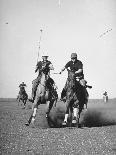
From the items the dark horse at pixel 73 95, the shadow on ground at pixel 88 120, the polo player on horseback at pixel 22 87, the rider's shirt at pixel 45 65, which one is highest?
the polo player on horseback at pixel 22 87

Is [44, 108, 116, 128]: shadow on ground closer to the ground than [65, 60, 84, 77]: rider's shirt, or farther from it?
closer to the ground

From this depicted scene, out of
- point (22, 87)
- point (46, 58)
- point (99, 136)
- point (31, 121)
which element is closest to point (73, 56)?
point (46, 58)

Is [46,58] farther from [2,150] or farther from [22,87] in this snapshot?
[22,87]

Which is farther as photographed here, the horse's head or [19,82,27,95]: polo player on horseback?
[19,82,27,95]: polo player on horseback

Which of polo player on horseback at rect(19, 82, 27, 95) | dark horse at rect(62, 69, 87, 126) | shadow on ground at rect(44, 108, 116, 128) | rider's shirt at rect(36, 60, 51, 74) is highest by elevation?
polo player on horseback at rect(19, 82, 27, 95)

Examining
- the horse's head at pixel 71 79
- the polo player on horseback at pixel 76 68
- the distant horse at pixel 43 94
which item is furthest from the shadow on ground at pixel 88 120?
the horse's head at pixel 71 79

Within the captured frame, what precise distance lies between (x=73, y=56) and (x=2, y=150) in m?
6.65

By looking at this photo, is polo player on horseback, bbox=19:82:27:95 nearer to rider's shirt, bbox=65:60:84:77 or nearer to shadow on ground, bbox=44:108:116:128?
shadow on ground, bbox=44:108:116:128

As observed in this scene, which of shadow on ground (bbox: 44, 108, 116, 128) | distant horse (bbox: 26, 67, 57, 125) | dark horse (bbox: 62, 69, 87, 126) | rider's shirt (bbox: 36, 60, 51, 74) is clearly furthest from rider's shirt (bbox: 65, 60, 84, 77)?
shadow on ground (bbox: 44, 108, 116, 128)

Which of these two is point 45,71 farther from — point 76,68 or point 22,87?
point 22,87

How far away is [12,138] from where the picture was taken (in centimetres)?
869

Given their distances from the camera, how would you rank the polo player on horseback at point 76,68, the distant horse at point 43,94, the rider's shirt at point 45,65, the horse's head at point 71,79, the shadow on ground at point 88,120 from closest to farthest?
the horse's head at point 71,79
the distant horse at point 43,94
the polo player on horseback at point 76,68
the rider's shirt at point 45,65
the shadow on ground at point 88,120

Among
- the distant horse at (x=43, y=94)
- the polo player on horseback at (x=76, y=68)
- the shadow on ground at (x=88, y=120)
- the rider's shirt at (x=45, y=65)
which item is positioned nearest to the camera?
the distant horse at (x=43, y=94)

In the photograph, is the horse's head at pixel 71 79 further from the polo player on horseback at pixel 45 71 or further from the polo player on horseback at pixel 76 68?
the polo player on horseback at pixel 45 71
